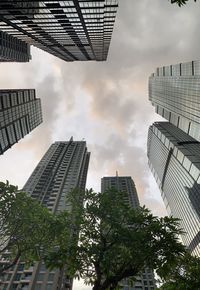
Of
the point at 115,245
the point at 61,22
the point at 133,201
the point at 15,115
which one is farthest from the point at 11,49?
the point at 115,245

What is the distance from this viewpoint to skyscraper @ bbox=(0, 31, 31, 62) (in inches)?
4405

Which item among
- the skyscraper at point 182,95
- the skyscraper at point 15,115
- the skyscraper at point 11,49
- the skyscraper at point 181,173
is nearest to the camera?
the skyscraper at point 15,115

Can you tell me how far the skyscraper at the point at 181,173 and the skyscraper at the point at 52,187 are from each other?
1723 inches

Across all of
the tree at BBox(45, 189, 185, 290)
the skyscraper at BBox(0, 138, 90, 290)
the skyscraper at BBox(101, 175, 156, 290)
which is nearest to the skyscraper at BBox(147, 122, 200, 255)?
the skyscraper at BBox(101, 175, 156, 290)

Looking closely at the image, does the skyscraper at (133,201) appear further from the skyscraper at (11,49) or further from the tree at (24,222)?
the tree at (24,222)

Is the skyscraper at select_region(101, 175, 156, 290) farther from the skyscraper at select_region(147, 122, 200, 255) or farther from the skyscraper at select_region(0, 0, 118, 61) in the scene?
the skyscraper at select_region(0, 0, 118, 61)

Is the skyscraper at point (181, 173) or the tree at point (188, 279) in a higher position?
the tree at point (188, 279)

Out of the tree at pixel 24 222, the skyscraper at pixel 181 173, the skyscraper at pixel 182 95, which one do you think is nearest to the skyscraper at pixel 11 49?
the skyscraper at pixel 182 95

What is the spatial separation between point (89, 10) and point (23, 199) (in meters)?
48.8

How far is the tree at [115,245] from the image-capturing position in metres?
16.0

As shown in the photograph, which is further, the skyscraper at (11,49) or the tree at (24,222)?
the skyscraper at (11,49)

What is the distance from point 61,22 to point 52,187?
250ft

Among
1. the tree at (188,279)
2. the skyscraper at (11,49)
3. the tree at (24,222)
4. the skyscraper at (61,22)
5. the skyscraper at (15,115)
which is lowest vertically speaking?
the tree at (188,279)

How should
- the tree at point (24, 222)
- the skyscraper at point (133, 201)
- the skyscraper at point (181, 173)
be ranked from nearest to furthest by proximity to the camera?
the tree at point (24, 222), the skyscraper at point (181, 173), the skyscraper at point (133, 201)
